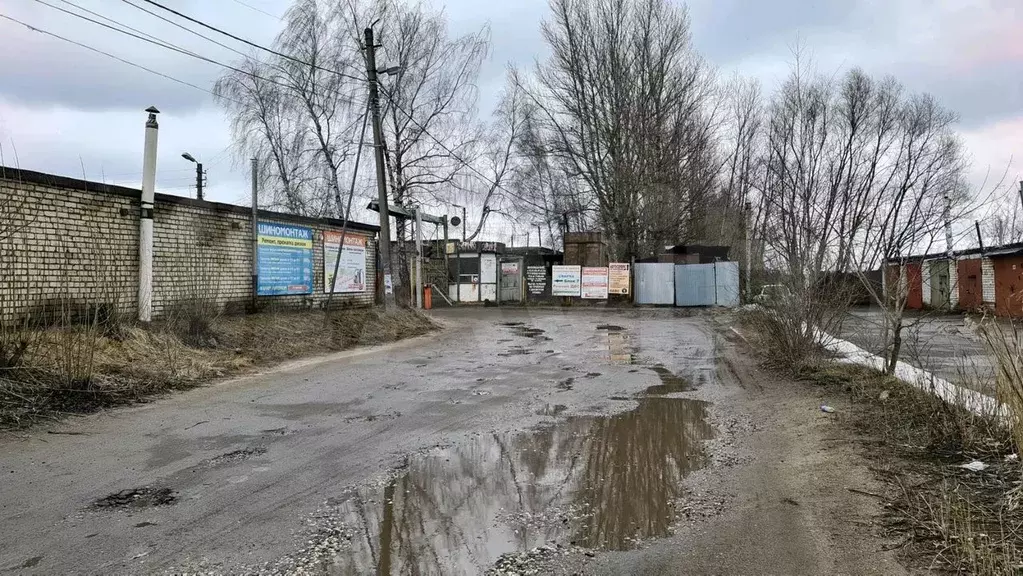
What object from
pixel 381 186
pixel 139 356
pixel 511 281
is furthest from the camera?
pixel 511 281

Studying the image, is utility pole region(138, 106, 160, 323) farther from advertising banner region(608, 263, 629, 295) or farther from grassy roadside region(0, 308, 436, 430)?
advertising banner region(608, 263, 629, 295)

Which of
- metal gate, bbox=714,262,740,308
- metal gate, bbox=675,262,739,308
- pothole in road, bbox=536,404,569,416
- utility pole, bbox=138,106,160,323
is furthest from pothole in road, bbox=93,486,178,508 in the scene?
metal gate, bbox=714,262,740,308

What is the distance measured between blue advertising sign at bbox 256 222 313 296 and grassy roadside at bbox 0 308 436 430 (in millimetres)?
752

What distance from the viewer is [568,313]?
2656 cm

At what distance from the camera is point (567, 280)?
101ft

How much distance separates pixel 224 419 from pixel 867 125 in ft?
39.3

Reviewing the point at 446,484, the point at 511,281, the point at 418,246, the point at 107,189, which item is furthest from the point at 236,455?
the point at 511,281

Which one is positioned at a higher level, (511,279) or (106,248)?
(511,279)

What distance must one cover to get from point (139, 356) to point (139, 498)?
557cm

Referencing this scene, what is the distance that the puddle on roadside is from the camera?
12.3 feet

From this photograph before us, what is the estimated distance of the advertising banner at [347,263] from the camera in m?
17.3

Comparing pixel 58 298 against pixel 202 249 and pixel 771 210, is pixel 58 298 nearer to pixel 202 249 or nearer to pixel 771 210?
pixel 202 249

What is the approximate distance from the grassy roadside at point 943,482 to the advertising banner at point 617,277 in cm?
2361

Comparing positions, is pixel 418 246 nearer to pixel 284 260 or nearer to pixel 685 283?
pixel 284 260
